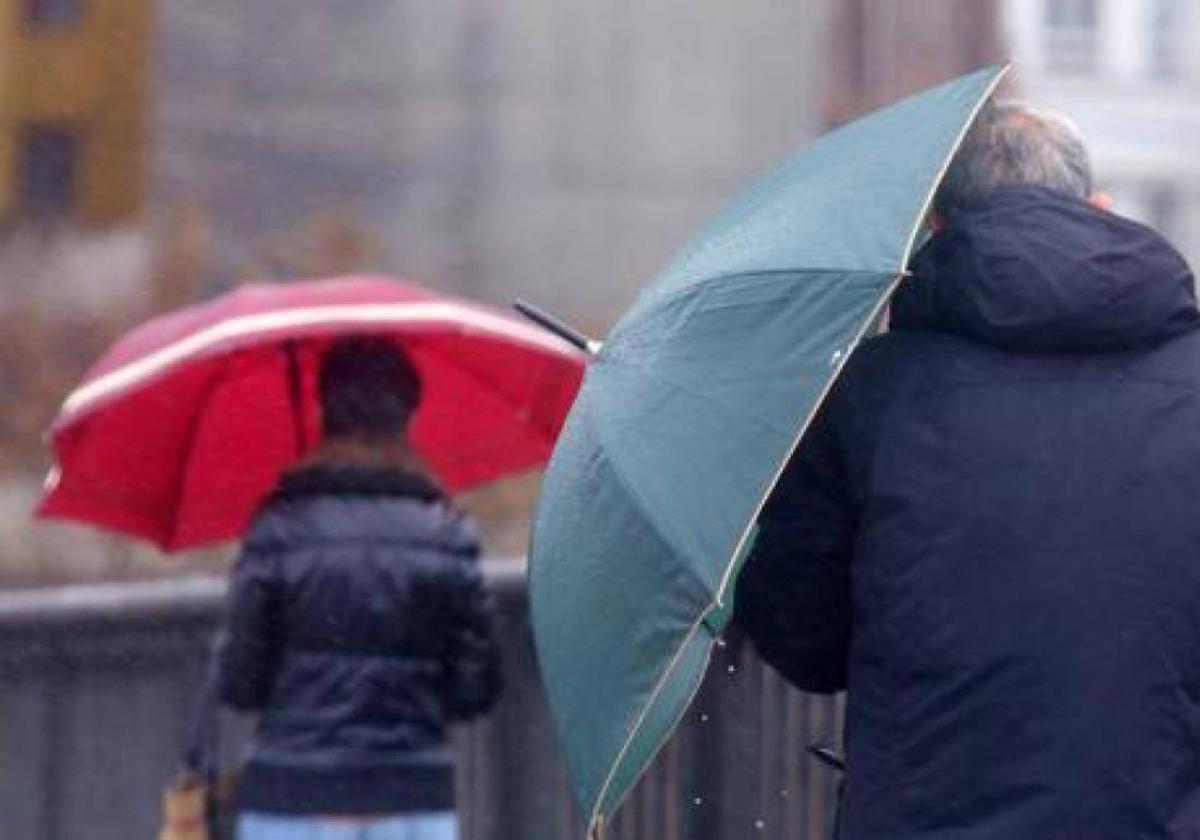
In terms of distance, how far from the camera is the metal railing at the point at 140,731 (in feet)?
20.7

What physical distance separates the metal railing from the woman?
0.67 meters

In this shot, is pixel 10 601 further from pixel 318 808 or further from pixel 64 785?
pixel 318 808

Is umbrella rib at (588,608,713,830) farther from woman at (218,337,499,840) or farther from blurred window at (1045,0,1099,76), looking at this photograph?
blurred window at (1045,0,1099,76)

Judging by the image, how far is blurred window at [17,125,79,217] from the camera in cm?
886

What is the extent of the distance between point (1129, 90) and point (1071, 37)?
0.32 meters

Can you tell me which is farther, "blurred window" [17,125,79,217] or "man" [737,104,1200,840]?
"blurred window" [17,125,79,217]

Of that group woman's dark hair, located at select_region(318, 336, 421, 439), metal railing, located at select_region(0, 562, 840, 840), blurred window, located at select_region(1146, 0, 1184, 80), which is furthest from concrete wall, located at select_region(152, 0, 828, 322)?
woman's dark hair, located at select_region(318, 336, 421, 439)

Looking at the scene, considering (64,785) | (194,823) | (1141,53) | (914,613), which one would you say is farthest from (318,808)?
(1141,53)

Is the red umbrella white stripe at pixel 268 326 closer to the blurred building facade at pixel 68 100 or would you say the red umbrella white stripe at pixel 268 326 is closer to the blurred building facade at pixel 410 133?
the blurred building facade at pixel 410 133

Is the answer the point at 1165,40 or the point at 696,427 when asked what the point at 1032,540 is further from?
the point at 1165,40

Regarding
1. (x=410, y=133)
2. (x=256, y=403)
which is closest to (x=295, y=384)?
(x=256, y=403)

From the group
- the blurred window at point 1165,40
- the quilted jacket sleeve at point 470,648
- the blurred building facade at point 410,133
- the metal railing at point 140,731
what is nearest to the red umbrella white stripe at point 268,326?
the quilted jacket sleeve at point 470,648

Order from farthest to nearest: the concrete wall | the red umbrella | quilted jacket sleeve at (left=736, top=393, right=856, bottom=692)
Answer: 1. the concrete wall
2. the red umbrella
3. quilted jacket sleeve at (left=736, top=393, right=856, bottom=692)

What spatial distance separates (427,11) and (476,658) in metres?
3.99
